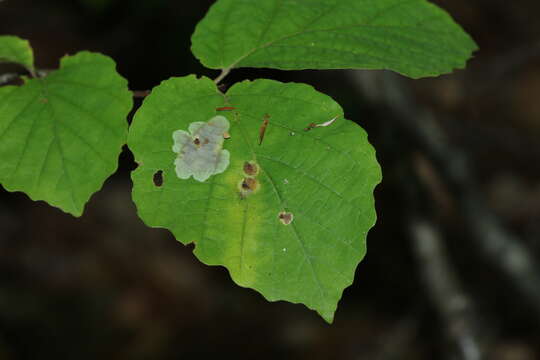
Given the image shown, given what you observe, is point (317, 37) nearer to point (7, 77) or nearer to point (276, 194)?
point (276, 194)

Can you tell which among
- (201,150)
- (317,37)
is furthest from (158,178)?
(317,37)

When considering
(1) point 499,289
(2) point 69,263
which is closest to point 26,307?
(2) point 69,263

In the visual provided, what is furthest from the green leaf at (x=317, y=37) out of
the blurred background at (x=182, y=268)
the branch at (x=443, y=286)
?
the blurred background at (x=182, y=268)

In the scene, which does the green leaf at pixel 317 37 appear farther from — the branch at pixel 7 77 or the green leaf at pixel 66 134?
the branch at pixel 7 77

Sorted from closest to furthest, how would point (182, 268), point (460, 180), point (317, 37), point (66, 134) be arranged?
1. point (66, 134)
2. point (317, 37)
3. point (460, 180)
4. point (182, 268)

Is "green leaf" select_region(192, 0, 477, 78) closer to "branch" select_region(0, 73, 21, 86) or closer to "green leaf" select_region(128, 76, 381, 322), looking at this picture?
"green leaf" select_region(128, 76, 381, 322)

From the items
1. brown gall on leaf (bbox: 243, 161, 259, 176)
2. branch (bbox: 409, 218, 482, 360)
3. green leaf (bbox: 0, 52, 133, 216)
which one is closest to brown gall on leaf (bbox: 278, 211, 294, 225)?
brown gall on leaf (bbox: 243, 161, 259, 176)

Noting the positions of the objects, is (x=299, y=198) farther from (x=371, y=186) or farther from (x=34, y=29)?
(x=34, y=29)
